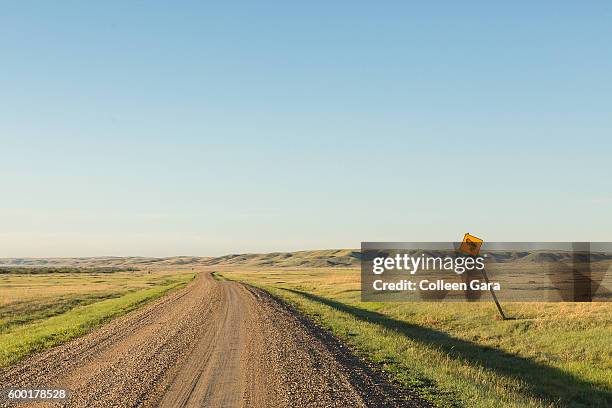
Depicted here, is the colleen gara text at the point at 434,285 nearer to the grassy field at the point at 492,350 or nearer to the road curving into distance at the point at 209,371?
the grassy field at the point at 492,350

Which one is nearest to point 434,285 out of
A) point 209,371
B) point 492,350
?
point 492,350

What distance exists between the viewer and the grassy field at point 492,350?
13664 millimetres

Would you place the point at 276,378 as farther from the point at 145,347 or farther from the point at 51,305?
the point at 51,305

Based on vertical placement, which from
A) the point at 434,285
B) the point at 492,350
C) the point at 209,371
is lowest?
the point at 492,350

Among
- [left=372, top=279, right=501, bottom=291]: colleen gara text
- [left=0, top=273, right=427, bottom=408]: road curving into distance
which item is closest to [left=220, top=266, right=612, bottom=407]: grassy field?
[left=0, top=273, right=427, bottom=408]: road curving into distance

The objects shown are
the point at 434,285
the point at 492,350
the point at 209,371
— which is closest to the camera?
the point at 209,371

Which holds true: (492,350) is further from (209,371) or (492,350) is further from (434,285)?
(434,285)

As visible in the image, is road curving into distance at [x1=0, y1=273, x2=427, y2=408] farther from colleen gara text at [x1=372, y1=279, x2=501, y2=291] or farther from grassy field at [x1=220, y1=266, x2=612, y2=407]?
colleen gara text at [x1=372, y1=279, x2=501, y2=291]

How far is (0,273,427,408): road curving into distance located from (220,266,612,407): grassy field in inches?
51.4

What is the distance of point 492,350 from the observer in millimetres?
26375

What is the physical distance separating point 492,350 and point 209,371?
17.3m

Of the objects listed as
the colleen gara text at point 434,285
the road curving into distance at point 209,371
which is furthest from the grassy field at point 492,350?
the colleen gara text at point 434,285

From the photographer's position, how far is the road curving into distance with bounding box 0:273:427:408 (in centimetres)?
1107

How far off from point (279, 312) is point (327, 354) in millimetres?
13215
